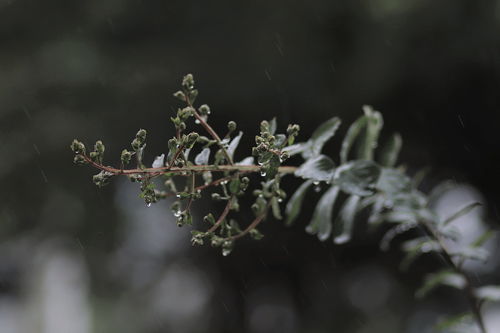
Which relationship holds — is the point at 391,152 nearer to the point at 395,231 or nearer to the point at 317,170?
the point at 395,231

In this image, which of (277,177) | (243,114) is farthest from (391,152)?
(243,114)

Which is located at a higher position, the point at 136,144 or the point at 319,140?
the point at 136,144

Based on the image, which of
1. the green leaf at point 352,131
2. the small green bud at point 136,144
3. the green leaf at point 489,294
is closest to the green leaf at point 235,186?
the small green bud at point 136,144

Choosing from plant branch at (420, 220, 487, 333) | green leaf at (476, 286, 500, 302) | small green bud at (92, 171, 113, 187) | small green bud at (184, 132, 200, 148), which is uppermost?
small green bud at (184, 132, 200, 148)

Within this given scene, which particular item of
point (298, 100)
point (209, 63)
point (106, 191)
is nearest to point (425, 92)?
point (298, 100)

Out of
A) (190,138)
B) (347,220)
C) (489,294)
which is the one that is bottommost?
(489,294)

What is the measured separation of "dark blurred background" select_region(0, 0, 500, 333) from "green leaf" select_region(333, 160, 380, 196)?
7.29 feet

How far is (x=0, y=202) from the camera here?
3.79m

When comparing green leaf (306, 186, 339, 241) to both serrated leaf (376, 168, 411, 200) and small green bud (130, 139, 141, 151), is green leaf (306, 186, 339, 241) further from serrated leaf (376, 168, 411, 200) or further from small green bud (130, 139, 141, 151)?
small green bud (130, 139, 141, 151)

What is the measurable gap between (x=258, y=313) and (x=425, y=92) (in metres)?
1.63

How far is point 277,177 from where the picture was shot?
557mm

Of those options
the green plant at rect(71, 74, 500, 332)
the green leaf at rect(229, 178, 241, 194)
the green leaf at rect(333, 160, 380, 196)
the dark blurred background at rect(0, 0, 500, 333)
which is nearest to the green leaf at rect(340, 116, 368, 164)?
the green plant at rect(71, 74, 500, 332)

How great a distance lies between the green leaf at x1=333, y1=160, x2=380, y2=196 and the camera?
1.93 ft

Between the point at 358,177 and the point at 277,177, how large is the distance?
0.32 ft
